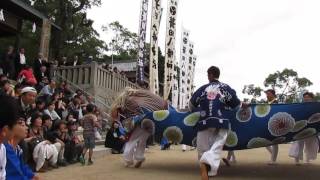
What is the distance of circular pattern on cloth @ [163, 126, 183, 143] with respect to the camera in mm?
8344

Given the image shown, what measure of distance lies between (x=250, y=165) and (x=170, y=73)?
829 centimetres

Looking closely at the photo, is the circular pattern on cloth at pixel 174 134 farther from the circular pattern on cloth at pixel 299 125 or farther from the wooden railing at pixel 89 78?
the wooden railing at pixel 89 78

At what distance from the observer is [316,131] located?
25.3 ft

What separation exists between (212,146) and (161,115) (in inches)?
65.4

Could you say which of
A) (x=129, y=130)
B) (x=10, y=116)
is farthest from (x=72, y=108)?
(x=10, y=116)

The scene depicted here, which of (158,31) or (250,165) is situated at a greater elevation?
(158,31)

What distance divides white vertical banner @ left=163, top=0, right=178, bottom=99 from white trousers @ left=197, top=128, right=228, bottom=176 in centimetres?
1011

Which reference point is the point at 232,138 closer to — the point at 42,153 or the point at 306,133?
the point at 306,133

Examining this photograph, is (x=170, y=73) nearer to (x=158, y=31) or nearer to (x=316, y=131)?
(x=158, y=31)

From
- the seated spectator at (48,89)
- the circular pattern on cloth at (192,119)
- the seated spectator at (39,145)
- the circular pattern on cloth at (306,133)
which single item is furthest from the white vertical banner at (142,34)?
the circular pattern on cloth at (306,133)

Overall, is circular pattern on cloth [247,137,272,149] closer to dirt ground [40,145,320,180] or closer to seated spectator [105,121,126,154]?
dirt ground [40,145,320,180]

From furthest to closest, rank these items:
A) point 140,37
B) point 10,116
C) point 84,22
Answer: point 84,22
point 140,37
point 10,116

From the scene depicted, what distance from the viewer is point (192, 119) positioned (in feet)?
26.6

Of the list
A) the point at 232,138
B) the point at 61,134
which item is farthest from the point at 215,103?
the point at 61,134
